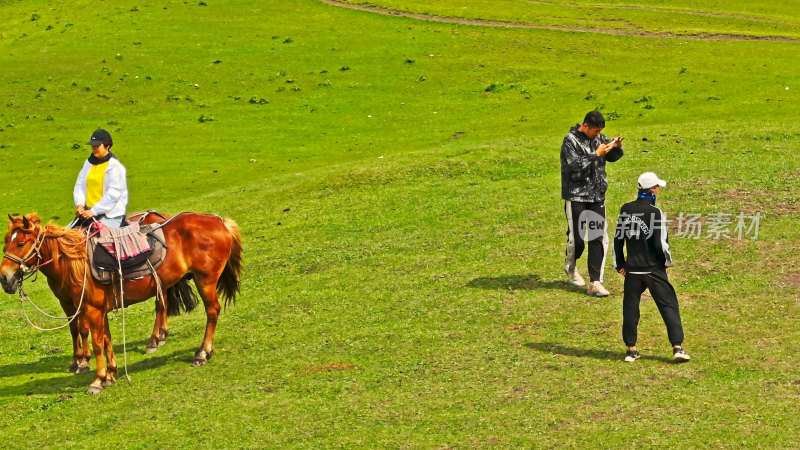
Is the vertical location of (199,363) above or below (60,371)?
above

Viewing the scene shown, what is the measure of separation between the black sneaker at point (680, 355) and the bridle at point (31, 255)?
852 cm

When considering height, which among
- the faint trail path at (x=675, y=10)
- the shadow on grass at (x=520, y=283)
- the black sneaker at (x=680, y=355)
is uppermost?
the faint trail path at (x=675, y=10)

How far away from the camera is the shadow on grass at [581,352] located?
12906 mm

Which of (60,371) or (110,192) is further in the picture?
(60,371)

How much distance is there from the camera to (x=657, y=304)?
1273cm

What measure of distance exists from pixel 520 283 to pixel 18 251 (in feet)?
26.4

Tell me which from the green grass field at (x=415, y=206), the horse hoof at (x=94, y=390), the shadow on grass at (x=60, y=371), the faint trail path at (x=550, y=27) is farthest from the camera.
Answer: the faint trail path at (x=550, y=27)

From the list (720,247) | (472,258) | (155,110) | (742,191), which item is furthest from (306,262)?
(155,110)

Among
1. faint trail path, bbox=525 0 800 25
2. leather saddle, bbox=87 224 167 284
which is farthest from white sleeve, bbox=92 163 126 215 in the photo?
faint trail path, bbox=525 0 800 25

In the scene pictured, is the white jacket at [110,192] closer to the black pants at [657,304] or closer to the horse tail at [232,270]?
the horse tail at [232,270]

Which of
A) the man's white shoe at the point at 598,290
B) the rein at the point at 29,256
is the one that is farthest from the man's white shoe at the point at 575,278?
the rein at the point at 29,256

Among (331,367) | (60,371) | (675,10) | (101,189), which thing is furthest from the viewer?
(675,10)

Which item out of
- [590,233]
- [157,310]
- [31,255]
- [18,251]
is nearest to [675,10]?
[590,233]

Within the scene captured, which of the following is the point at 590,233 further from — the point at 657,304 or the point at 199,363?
the point at 199,363
